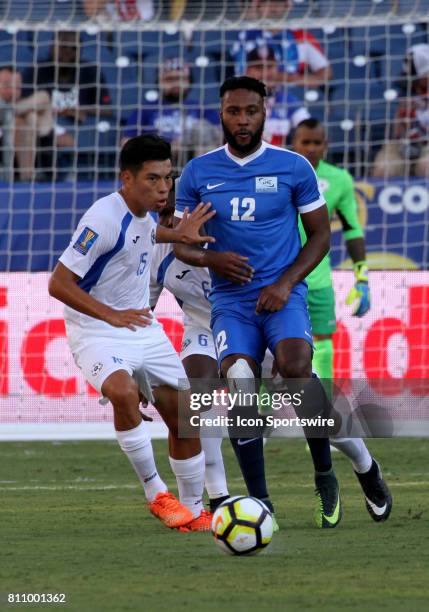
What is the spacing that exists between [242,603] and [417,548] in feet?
4.80

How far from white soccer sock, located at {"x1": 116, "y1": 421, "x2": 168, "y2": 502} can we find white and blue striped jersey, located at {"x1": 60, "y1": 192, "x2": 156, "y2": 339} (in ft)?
1.77

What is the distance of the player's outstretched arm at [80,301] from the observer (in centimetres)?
657

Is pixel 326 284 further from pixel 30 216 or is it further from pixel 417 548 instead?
pixel 30 216

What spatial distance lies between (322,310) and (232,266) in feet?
11.2

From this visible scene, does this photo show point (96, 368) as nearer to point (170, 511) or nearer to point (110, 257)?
point (110, 257)

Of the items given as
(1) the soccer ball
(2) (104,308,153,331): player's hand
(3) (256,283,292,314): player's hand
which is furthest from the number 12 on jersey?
(1) the soccer ball

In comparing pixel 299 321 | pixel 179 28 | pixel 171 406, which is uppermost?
pixel 179 28

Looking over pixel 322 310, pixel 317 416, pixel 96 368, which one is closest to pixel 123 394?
pixel 96 368

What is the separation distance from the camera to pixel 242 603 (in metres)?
4.29

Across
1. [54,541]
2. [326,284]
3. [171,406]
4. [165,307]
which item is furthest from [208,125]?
[54,541]

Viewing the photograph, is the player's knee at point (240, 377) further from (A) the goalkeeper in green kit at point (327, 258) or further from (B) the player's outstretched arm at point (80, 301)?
(A) the goalkeeper in green kit at point (327, 258)

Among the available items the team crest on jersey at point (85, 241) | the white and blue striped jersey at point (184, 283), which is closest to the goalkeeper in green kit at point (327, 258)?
the white and blue striped jersey at point (184, 283)

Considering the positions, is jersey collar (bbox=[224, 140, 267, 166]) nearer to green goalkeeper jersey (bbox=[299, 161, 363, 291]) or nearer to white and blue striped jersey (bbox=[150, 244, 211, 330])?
white and blue striped jersey (bbox=[150, 244, 211, 330])

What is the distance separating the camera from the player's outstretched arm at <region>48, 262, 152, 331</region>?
6.57m
